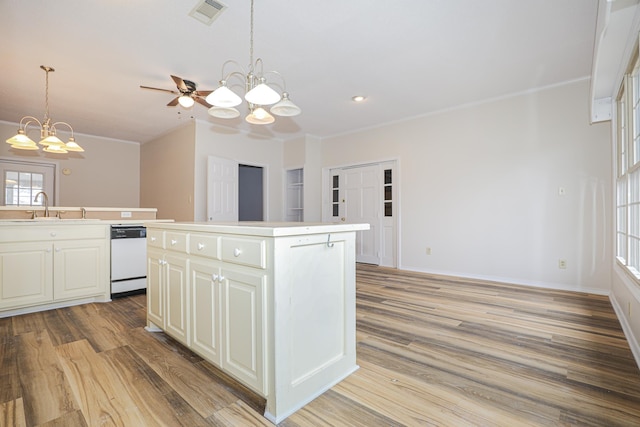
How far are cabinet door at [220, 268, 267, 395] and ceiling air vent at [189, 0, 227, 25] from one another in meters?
2.09

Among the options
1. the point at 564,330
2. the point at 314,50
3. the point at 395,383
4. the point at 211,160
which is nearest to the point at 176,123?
the point at 211,160

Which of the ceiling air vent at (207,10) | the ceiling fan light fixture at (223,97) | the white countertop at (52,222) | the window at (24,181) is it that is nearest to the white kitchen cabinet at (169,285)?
the white countertop at (52,222)

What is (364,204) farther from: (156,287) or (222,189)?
(156,287)

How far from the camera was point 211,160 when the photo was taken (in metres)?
5.29

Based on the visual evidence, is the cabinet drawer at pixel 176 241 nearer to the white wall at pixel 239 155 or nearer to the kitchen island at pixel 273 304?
the kitchen island at pixel 273 304

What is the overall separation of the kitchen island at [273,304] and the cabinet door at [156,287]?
11.8 inches

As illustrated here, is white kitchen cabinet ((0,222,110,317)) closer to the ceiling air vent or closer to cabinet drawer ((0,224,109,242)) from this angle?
cabinet drawer ((0,224,109,242))

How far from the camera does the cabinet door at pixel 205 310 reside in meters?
1.69

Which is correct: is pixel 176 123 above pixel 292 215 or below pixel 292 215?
above

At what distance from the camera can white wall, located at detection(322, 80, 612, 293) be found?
3623 millimetres

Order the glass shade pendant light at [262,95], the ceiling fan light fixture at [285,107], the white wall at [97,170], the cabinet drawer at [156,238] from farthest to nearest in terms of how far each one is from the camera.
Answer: the white wall at [97,170]
the ceiling fan light fixture at [285,107]
the cabinet drawer at [156,238]
the glass shade pendant light at [262,95]

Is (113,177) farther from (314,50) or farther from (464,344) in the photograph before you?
(464,344)

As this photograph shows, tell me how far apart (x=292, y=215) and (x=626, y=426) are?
5.97 meters

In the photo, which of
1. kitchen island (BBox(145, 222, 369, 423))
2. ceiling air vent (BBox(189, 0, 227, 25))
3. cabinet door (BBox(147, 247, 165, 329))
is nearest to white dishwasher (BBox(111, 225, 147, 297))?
cabinet door (BBox(147, 247, 165, 329))
